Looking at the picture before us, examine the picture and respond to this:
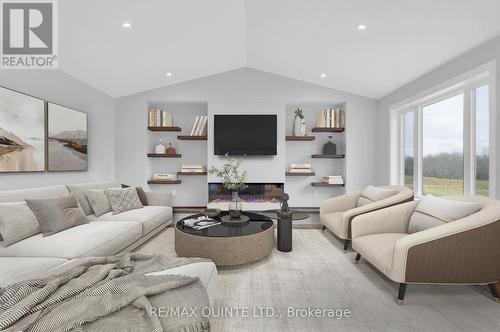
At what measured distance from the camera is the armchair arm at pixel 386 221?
8.83 feet

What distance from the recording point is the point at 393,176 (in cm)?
449

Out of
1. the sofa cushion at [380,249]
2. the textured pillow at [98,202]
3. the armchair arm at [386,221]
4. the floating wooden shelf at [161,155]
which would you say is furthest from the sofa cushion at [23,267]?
the floating wooden shelf at [161,155]

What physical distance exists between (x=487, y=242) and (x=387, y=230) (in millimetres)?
861

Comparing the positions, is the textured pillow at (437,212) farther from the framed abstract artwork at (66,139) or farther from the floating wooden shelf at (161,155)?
the framed abstract artwork at (66,139)

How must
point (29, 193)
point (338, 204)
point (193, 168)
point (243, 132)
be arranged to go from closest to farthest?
point (29, 193), point (338, 204), point (243, 132), point (193, 168)

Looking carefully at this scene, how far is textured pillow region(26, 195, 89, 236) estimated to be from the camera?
234cm

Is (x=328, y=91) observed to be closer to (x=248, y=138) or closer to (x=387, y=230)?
(x=248, y=138)

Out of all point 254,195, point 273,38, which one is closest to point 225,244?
point 254,195

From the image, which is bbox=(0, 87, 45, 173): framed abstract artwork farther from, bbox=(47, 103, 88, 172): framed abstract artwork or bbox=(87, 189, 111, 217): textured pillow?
bbox=(87, 189, 111, 217): textured pillow

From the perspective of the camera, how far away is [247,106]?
4895 mm

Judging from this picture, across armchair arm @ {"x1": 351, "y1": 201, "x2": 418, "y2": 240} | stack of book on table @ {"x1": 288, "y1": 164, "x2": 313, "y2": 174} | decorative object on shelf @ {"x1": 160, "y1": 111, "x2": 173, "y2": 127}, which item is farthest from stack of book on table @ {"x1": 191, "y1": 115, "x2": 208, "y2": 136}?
armchair arm @ {"x1": 351, "y1": 201, "x2": 418, "y2": 240}

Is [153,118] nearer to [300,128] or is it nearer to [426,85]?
[300,128]

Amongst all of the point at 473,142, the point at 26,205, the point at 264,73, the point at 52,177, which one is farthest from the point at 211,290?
the point at 264,73

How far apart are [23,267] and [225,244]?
1.48 metres
